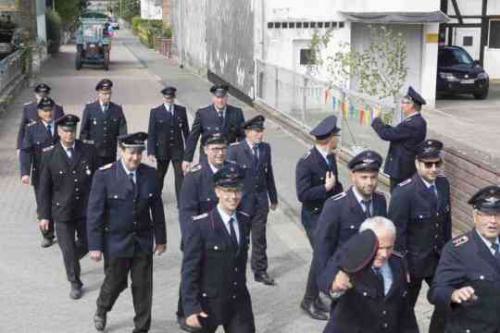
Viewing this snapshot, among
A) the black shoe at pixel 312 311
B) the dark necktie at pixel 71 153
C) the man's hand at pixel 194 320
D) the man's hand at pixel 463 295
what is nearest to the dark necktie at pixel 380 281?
the man's hand at pixel 463 295

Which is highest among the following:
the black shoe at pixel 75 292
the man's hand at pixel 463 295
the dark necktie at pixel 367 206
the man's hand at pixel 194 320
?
the dark necktie at pixel 367 206

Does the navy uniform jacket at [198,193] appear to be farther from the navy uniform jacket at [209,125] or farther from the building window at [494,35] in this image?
the building window at [494,35]

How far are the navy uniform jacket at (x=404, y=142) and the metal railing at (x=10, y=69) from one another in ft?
56.5

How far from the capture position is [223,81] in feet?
93.3

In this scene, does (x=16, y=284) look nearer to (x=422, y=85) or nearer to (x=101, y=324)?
(x=101, y=324)

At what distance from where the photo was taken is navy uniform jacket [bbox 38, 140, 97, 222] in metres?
8.45

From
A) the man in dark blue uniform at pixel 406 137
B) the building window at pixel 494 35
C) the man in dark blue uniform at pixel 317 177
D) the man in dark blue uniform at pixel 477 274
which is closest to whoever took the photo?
the man in dark blue uniform at pixel 477 274

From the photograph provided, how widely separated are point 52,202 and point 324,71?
50.5 feet

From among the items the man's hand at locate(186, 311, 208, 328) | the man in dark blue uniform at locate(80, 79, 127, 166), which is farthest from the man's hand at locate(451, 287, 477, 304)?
the man in dark blue uniform at locate(80, 79, 127, 166)

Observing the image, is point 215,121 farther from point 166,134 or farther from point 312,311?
point 312,311

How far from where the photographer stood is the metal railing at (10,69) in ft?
79.9

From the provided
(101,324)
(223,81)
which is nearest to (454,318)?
(101,324)

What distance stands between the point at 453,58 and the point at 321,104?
43.6ft

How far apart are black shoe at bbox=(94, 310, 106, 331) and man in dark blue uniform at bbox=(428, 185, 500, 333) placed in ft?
11.5
